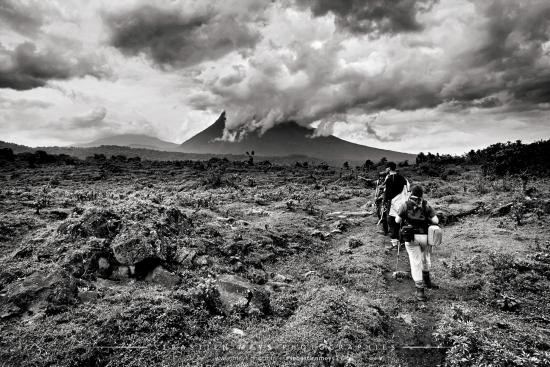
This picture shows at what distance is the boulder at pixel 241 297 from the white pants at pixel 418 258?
3545 mm

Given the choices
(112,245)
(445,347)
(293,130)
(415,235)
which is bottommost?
(445,347)

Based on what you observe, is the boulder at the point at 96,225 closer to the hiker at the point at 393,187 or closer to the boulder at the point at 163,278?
the boulder at the point at 163,278

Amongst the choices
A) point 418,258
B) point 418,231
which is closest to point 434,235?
point 418,231

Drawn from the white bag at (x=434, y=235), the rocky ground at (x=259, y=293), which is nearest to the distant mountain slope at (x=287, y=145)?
the rocky ground at (x=259, y=293)

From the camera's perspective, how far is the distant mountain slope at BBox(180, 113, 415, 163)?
14300 cm

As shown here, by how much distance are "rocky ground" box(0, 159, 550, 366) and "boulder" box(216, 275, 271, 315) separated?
0.03 meters

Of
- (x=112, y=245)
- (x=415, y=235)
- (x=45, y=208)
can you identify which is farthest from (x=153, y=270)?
(x=45, y=208)

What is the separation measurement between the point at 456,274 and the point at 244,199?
12.9 meters

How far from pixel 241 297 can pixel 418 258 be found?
4.31m

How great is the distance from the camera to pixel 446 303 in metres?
7.36

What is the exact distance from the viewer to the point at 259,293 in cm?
732

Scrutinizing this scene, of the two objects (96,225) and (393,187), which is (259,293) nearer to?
(96,225)

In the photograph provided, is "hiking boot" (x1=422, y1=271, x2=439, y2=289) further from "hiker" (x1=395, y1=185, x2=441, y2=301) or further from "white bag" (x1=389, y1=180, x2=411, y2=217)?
"white bag" (x1=389, y1=180, x2=411, y2=217)

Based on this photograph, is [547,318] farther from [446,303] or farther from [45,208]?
[45,208]
